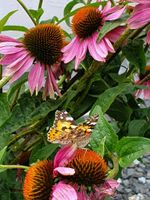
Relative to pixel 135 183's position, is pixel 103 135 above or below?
above

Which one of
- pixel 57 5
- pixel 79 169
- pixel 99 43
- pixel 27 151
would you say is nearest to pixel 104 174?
pixel 79 169

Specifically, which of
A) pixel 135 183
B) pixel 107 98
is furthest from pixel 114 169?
pixel 135 183

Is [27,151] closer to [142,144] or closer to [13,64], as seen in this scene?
[13,64]

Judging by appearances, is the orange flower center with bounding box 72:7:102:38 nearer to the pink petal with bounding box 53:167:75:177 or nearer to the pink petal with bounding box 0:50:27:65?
the pink petal with bounding box 0:50:27:65

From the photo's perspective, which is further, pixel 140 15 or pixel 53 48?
pixel 53 48

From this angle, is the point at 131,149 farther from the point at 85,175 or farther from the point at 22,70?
the point at 22,70
